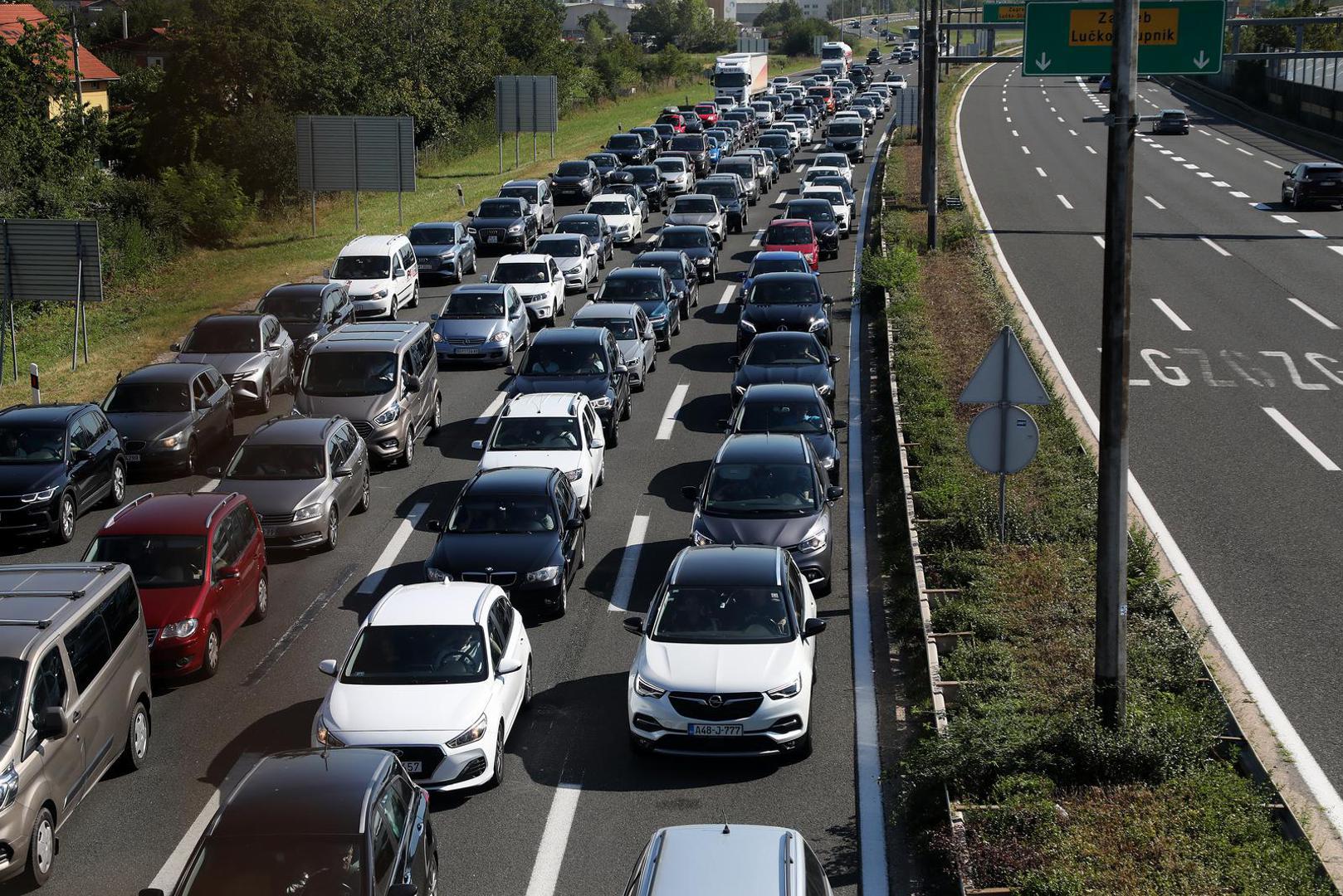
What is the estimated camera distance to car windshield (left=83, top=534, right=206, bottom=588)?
1518cm

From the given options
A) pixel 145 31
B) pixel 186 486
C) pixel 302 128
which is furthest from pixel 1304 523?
pixel 145 31

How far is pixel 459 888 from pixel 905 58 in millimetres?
145221

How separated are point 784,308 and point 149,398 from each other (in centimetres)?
1220

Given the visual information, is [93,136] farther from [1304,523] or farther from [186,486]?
[1304,523]

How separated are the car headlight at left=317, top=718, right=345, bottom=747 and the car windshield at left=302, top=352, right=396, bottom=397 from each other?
11.5 metres

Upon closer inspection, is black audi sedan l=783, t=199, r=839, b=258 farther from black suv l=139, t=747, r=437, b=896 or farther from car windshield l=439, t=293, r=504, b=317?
black suv l=139, t=747, r=437, b=896

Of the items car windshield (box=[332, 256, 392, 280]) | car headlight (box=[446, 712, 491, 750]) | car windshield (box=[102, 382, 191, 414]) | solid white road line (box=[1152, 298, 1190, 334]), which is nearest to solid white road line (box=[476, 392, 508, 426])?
car windshield (box=[102, 382, 191, 414])

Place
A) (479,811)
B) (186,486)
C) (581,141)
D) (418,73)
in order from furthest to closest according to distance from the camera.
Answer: (581,141) < (418,73) < (186,486) < (479,811)

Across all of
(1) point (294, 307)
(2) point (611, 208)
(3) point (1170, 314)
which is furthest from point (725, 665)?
(2) point (611, 208)

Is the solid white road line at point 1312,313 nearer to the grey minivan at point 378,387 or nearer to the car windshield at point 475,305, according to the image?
the car windshield at point 475,305

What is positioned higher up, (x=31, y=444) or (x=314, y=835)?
(x=31, y=444)

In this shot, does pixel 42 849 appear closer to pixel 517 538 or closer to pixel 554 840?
pixel 554 840

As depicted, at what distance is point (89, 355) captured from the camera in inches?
1224

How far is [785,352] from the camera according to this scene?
24.8 m
